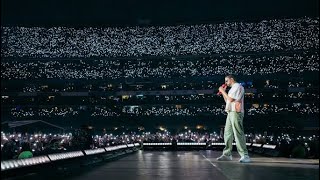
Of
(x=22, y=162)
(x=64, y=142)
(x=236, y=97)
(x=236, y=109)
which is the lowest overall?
(x=22, y=162)

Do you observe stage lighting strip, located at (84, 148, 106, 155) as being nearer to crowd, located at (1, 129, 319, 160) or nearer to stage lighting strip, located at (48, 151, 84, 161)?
crowd, located at (1, 129, 319, 160)

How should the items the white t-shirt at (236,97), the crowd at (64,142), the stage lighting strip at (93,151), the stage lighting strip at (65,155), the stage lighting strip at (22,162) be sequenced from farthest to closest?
1. the stage lighting strip at (93,151)
2. the white t-shirt at (236,97)
3. the crowd at (64,142)
4. the stage lighting strip at (65,155)
5. the stage lighting strip at (22,162)

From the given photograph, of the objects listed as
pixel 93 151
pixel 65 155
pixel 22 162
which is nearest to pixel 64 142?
pixel 93 151

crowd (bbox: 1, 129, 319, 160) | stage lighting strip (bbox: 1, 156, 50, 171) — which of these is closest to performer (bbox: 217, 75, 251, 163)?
crowd (bbox: 1, 129, 319, 160)

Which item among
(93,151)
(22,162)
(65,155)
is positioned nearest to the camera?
(22,162)

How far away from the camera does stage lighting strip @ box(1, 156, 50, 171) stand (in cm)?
494

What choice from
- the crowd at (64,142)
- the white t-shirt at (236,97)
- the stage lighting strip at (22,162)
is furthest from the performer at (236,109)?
the stage lighting strip at (22,162)

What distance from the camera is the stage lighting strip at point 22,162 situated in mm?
4937

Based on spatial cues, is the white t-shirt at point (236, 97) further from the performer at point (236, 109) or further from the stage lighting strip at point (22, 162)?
the stage lighting strip at point (22, 162)

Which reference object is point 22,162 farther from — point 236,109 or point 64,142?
point 64,142

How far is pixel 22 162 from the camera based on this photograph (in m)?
5.43

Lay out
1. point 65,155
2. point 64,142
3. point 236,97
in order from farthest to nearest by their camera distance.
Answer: point 64,142 → point 236,97 → point 65,155

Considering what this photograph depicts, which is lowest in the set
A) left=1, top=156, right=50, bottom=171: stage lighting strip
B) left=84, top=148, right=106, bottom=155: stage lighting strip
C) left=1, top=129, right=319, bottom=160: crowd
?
left=1, top=156, right=50, bottom=171: stage lighting strip

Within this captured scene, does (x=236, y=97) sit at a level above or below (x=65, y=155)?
above
